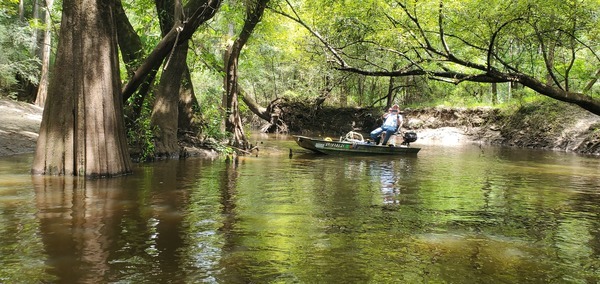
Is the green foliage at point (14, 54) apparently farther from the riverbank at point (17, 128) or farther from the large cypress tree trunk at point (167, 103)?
the large cypress tree trunk at point (167, 103)

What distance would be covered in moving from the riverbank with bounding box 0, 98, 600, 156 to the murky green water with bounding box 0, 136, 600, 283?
5835 millimetres

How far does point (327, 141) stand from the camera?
16.8m

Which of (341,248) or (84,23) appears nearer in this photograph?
(341,248)

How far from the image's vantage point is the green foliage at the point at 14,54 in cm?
2136

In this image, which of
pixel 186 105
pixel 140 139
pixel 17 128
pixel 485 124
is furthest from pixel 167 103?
pixel 485 124

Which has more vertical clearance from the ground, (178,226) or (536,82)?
(536,82)

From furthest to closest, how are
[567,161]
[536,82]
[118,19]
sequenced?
[567,161], [536,82], [118,19]

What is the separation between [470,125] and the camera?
29812 millimetres

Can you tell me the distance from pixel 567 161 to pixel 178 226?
15638mm

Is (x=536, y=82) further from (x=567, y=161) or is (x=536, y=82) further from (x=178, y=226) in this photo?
(x=178, y=226)

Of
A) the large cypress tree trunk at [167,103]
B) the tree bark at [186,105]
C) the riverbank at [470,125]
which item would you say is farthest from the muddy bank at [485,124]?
the large cypress tree trunk at [167,103]

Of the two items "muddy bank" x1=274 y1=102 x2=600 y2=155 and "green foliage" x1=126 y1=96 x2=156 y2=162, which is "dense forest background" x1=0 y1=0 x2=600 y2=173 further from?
"muddy bank" x1=274 y1=102 x2=600 y2=155

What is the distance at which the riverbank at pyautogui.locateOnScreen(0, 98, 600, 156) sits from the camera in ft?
51.8

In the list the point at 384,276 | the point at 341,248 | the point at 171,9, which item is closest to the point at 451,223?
the point at 341,248
